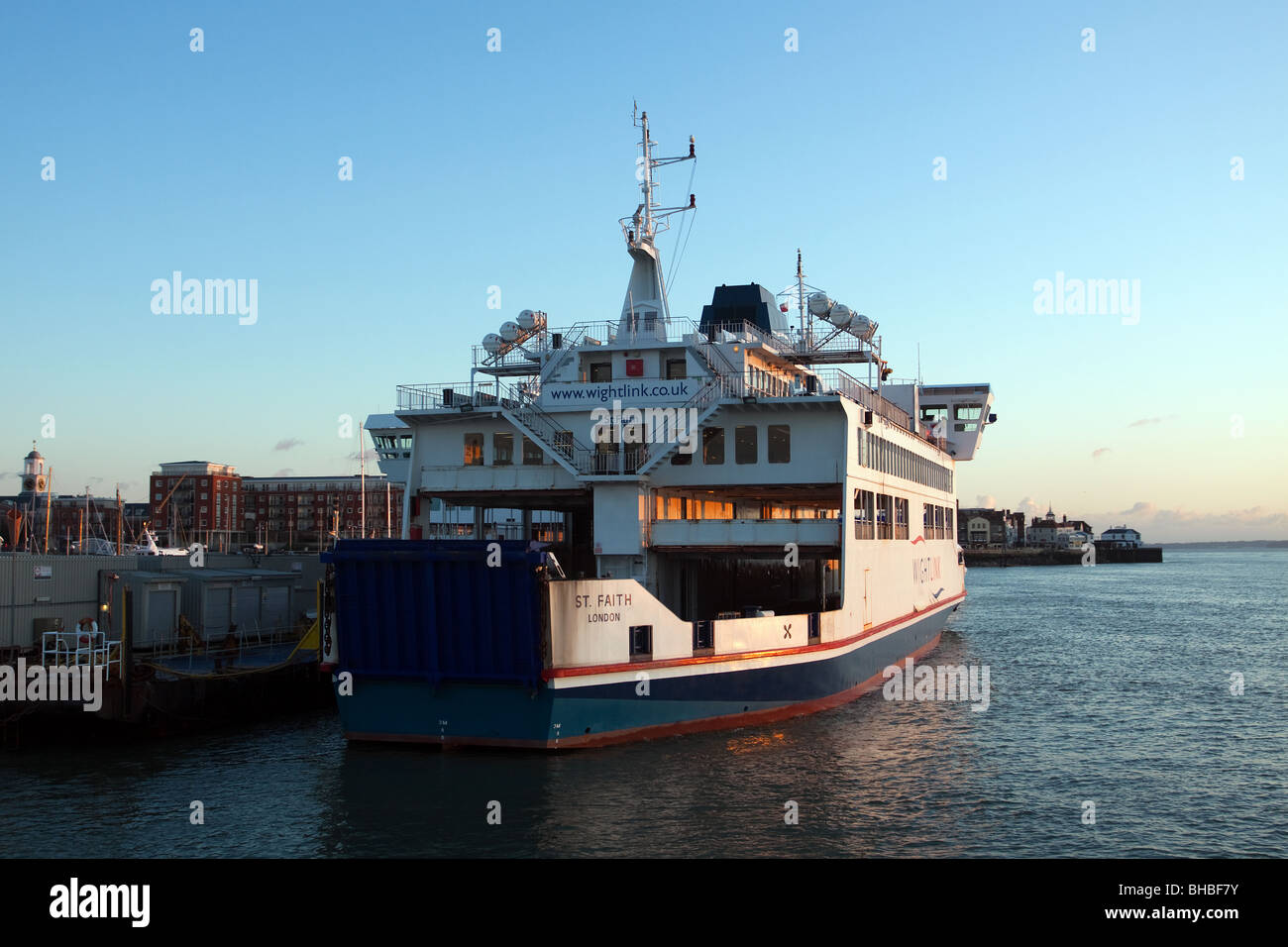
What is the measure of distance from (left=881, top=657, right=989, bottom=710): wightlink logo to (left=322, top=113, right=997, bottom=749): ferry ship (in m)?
0.92

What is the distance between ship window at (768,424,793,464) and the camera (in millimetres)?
29047

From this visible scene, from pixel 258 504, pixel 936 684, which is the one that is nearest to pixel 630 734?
pixel 936 684

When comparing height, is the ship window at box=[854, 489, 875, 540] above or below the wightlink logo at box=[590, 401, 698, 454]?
below

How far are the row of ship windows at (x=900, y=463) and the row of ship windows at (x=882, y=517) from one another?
3.29 ft

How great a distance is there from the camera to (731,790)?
65.3 feet

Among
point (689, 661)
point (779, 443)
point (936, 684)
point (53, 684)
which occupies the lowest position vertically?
Result: point (936, 684)

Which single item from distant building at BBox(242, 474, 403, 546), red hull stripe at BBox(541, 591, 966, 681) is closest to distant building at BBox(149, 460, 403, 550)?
distant building at BBox(242, 474, 403, 546)

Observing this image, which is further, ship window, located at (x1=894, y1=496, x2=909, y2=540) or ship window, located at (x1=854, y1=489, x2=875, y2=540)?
ship window, located at (x1=894, y1=496, x2=909, y2=540)

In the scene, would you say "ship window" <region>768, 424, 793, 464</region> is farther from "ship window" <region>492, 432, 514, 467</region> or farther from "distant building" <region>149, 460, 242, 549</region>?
"distant building" <region>149, 460, 242, 549</region>

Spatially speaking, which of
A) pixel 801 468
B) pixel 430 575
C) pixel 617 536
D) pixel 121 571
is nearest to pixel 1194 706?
pixel 801 468

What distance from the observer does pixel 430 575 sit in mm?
22000

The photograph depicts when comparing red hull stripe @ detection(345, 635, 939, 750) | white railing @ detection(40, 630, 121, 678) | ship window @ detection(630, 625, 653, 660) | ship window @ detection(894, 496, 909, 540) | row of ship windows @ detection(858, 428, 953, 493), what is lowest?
red hull stripe @ detection(345, 635, 939, 750)

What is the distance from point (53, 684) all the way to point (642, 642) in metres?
14.9

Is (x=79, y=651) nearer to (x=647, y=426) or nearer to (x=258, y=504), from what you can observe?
(x=647, y=426)
